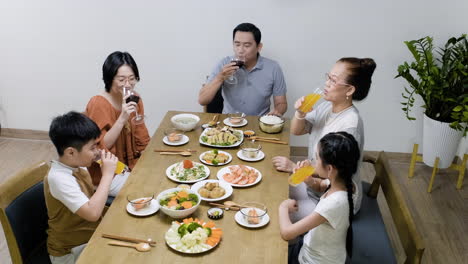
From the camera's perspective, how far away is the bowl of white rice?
7.97 feet

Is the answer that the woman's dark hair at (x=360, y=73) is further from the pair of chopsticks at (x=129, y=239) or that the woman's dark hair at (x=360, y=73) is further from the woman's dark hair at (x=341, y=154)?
the pair of chopsticks at (x=129, y=239)

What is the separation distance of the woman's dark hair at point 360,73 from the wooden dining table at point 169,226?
1.86ft

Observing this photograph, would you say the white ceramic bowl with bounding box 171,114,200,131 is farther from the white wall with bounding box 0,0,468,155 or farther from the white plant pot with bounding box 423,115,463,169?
the white plant pot with bounding box 423,115,463,169

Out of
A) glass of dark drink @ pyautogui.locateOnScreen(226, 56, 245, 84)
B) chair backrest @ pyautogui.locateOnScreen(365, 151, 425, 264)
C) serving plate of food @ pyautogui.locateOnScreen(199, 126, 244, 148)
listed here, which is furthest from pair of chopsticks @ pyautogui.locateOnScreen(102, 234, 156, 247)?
glass of dark drink @ pyautogui.locateOnScreen(226, 56, 245, 84)

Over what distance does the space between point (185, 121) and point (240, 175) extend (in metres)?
0.74

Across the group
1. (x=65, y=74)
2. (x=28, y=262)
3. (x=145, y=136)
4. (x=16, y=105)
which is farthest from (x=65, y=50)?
(x=28, y=262)

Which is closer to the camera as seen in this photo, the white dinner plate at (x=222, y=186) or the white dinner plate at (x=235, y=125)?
the white dinner plate at (x=222, y=186)

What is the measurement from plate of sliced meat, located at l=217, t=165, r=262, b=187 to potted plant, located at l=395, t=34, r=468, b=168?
1745 mm

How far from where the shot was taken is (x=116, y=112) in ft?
7.89

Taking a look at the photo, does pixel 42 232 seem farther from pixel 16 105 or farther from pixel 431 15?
pixel 431 15

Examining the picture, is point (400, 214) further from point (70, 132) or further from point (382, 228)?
point (70, 132)

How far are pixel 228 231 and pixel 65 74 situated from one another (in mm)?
2769

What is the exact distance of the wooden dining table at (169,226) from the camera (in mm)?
1445

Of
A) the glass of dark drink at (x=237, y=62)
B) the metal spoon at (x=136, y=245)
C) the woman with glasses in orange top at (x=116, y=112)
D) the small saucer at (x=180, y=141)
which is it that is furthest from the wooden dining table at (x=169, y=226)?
the glass of dark drink at (x=237, y=62)
